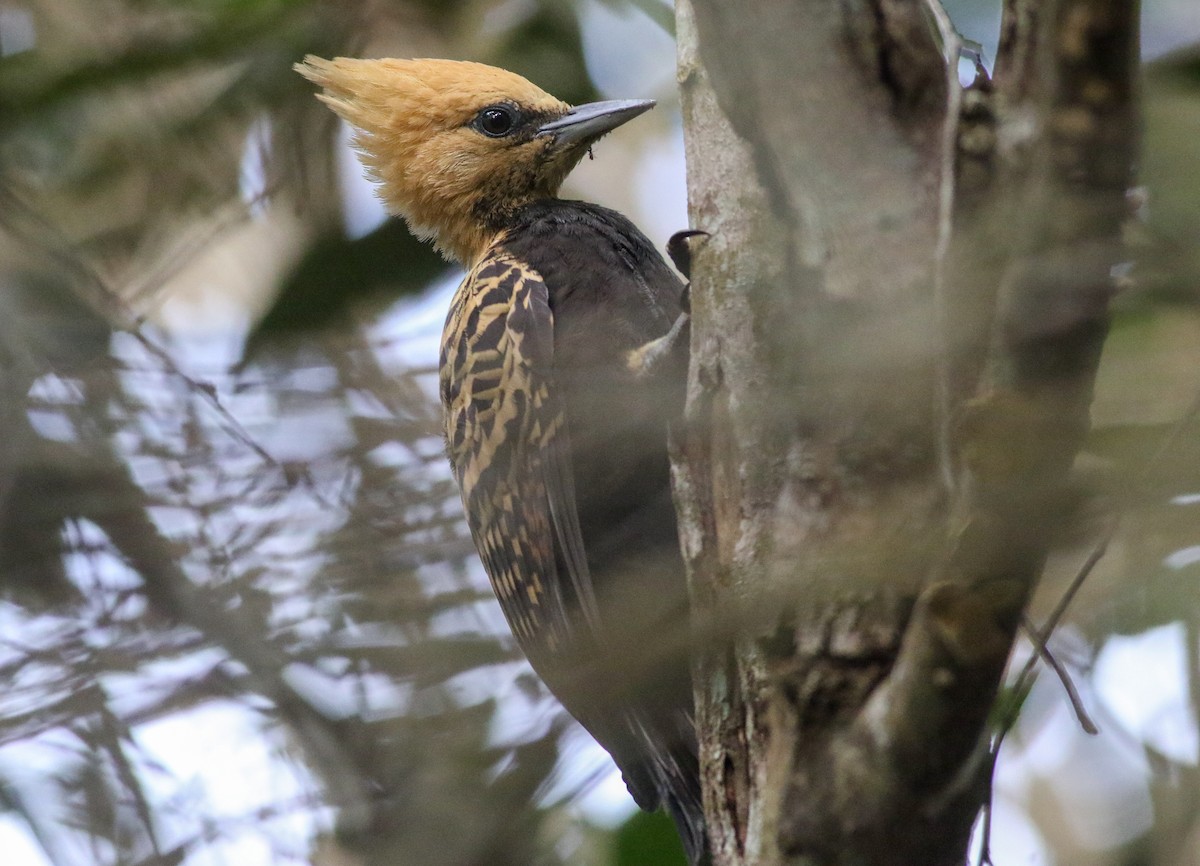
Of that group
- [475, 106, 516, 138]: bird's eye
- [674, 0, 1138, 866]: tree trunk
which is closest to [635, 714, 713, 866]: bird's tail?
[674, 0, 1138, 866]: tree trunk

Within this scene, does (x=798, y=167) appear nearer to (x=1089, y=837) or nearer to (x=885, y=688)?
(x=885, y=688)

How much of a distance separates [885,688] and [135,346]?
290 centimetres

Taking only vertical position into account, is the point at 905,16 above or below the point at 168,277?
above

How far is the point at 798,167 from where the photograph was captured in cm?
236

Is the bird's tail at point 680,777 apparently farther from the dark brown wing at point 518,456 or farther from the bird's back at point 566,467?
the dark brown wing at point 518,456

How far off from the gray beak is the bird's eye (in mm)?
122

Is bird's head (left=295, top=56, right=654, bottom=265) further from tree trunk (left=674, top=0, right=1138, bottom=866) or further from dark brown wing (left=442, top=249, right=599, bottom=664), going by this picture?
tree trunk (left=674, top=0, right=1138, bottom=866)

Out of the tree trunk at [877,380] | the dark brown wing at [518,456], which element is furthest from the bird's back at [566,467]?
the tree trunk at [877,380]

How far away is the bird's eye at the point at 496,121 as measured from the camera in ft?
14.8

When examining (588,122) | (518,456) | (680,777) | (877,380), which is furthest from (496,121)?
(877,380)

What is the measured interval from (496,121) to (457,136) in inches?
5.9

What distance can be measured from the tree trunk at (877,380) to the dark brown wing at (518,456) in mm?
880

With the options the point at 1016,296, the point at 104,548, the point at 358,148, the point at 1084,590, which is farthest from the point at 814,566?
the point at 358,148

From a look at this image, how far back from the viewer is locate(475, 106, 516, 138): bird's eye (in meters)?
4.51
